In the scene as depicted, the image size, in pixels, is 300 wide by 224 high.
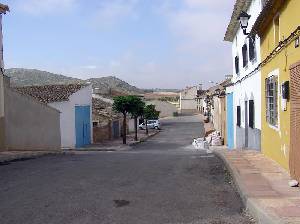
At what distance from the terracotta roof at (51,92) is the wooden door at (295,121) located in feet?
87.3

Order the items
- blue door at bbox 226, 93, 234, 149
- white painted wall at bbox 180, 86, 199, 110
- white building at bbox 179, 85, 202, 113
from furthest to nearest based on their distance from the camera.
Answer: white painted wall at bbox 180, 86, 199, 110 → white building at bbox 179, 85, 202, 113 → blue door at bbox 226, 93, 234, 149


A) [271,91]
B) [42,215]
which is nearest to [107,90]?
[271,91]

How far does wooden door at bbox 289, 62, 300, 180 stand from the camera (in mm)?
8320

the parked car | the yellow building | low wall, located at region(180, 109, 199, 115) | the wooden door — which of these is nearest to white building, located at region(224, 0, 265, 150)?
the yellow building

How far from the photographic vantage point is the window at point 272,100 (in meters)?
11.4

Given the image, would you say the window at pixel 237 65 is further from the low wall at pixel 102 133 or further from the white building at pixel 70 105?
the low wall at pixel 102 133

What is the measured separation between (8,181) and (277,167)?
603 cm

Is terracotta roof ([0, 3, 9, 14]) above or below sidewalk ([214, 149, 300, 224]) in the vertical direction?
above

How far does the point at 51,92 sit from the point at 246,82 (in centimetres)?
Result: 2046

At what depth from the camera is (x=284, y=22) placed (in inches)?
387

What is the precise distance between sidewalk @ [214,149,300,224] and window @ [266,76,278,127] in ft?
3.94

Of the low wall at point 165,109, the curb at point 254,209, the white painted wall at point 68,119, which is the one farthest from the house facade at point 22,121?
the low wall at point 165,109

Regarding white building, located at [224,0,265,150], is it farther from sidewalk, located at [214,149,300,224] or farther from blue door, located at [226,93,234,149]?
sidewalk, located at [214,149,300,224]

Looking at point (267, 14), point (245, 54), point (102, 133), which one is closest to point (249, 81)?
point (245, 54)
